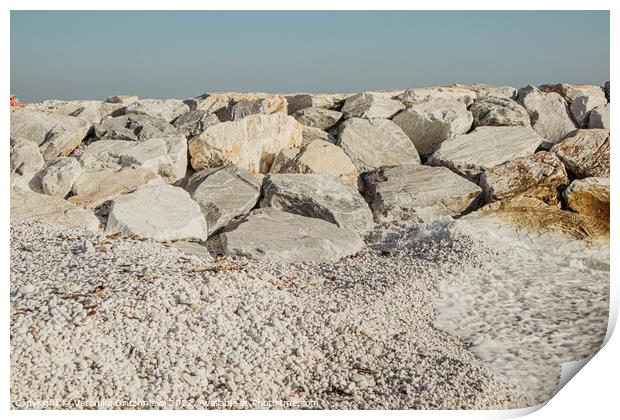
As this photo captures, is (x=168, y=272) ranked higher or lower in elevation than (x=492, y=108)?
lower

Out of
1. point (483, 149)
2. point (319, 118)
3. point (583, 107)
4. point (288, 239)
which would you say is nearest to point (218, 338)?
point (288, 239)

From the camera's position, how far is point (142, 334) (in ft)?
10.7

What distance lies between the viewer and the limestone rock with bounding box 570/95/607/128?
24.9 feet

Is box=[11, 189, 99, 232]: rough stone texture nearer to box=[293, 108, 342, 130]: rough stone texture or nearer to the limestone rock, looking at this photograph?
box=[293, 108, 342, 130]: rough stone texture

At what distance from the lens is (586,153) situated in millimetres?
6438

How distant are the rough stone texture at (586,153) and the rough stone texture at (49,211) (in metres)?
4.53

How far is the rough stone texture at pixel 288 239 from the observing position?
15.9 feet

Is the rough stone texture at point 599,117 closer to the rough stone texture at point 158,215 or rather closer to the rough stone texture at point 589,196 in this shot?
the rough stone texture at point 589,196

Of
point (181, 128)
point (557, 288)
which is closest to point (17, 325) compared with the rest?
point (557, 288)

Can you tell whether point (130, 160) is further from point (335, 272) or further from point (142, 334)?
point (142, 334)

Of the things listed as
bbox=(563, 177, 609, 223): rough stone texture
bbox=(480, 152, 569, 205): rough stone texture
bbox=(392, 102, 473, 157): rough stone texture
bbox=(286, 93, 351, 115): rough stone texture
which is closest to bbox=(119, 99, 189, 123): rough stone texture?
bbox=(286, 93, 351, 115): rough stone texture

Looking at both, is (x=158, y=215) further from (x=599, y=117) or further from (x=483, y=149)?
(x=599, y=117)

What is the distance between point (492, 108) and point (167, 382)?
219 inches

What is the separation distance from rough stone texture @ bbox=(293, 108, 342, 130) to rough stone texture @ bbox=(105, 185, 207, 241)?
92.9 inches
